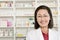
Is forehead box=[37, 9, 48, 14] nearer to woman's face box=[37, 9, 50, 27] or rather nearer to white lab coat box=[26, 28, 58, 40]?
woman's face box=[37, 9, 50, 27]

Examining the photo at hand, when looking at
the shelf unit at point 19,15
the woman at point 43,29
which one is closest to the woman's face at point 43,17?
the woman at point 43,29

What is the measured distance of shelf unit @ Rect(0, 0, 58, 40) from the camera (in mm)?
4514

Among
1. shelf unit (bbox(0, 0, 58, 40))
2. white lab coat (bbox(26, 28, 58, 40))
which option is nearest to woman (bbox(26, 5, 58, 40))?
white lab coat (bbox(26, 28, 58, 40))

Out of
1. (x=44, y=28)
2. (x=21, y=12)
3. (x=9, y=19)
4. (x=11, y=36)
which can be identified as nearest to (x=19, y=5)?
(x=21, y=12)

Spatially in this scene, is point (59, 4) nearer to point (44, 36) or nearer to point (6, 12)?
point (6, 12)

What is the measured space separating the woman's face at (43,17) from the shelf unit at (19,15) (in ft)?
9.54

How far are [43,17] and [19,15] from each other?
310cm

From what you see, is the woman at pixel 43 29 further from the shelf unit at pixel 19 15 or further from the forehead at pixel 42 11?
the shelf unit at pixel 19 15

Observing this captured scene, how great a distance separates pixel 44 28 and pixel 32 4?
118 inches

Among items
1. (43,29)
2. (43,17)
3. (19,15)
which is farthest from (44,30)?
(19,15)

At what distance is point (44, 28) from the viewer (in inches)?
62.9

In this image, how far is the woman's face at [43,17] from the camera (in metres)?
1.53

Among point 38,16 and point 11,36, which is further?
point 11,36

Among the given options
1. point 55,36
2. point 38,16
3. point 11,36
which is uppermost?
point 38,16
